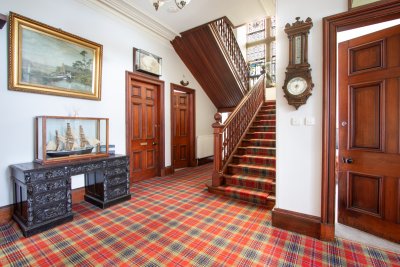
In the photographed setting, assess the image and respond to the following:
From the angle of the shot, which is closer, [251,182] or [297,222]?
[297,222]

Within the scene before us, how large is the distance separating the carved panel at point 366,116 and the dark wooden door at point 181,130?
3.78 m

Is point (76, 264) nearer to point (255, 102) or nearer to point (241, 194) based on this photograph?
point (241, 194)

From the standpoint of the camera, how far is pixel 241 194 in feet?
10.4

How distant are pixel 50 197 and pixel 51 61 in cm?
186

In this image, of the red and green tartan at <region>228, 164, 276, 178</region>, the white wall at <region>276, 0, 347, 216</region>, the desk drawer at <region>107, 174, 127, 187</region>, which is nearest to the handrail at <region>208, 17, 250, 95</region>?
the white wall at <region>276, 0, 347, 216</region>

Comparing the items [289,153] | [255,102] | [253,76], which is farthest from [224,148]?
[253,76]

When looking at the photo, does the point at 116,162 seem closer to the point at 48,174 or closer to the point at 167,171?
the point at 48,174

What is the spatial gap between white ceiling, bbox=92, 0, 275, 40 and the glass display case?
210cm

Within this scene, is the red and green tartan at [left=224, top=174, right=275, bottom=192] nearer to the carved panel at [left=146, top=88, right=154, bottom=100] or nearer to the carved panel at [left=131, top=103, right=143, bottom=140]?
the carved panel at [left=131, top=103, right=143, bottom=140]

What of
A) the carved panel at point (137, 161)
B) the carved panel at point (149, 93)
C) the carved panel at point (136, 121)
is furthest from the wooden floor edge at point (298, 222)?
the carved panel at point (149, 93)

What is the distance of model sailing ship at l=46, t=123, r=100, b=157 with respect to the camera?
2598 mm

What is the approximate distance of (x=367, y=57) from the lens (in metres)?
2.16

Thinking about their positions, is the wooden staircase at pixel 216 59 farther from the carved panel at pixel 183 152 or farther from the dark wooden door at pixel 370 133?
the dark wooden door at pixel 370 133

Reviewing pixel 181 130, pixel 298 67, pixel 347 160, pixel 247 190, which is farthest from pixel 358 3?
pixel 181 130
